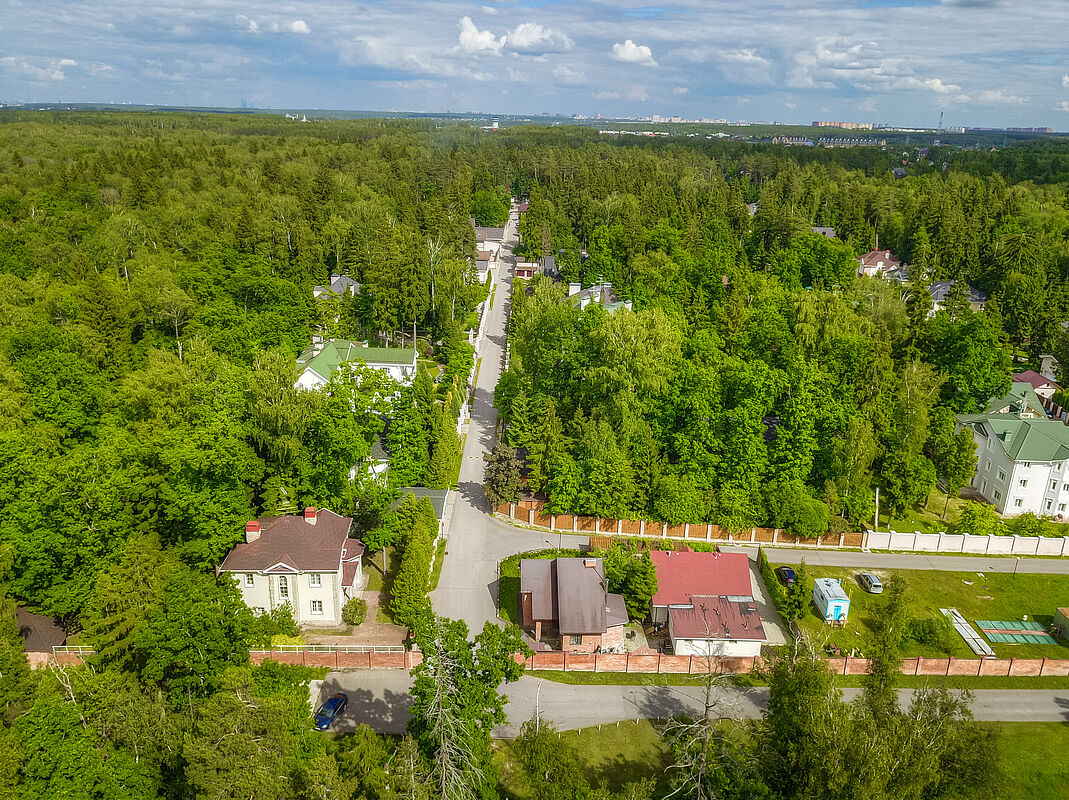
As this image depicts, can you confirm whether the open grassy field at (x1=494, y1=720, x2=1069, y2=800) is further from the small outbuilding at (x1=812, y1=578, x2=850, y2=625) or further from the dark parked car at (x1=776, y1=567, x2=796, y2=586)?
the dark parked car at (x1=776, y1=567, x2=796, y2=586)

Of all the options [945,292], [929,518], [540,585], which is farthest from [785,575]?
[945,292]

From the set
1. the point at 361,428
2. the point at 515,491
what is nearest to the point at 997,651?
the point at 515,491

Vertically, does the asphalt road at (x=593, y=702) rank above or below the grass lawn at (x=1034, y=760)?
above

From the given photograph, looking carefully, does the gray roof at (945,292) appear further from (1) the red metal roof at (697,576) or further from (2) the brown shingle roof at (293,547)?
(2) the brown shingle roof at (293,547)

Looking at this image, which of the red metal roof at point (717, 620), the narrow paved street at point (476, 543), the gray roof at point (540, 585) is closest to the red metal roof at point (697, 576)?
the red metal roof at point (717, 620)

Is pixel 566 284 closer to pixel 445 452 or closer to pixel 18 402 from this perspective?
pixel 445 452

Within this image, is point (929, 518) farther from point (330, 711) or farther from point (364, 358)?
point (364, 358)
